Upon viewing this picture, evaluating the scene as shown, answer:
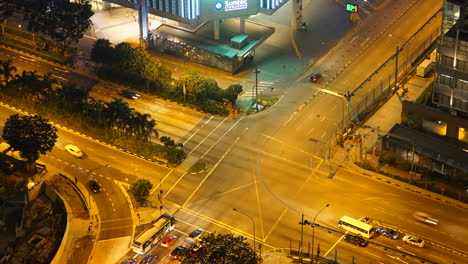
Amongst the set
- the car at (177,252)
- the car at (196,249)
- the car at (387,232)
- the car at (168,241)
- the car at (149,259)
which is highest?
the car at (387,232)

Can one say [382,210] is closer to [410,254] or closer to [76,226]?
[410,254]

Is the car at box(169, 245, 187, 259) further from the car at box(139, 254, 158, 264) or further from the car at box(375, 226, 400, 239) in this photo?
the car at box(375, 226, 400, 239)

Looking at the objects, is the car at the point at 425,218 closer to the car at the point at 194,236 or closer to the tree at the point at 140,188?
the car at the point at 194,236

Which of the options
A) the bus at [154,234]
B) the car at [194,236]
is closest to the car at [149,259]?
the bus at [154,234]

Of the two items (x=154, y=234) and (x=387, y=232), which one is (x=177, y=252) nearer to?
(x=154, y=234)

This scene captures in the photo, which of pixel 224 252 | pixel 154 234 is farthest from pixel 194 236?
pixel 224 252

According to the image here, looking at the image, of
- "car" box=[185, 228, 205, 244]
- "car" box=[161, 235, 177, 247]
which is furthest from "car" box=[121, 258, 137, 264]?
"car" box=[185, 228, 205, 244]

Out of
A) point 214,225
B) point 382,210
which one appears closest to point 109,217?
point 214,225
